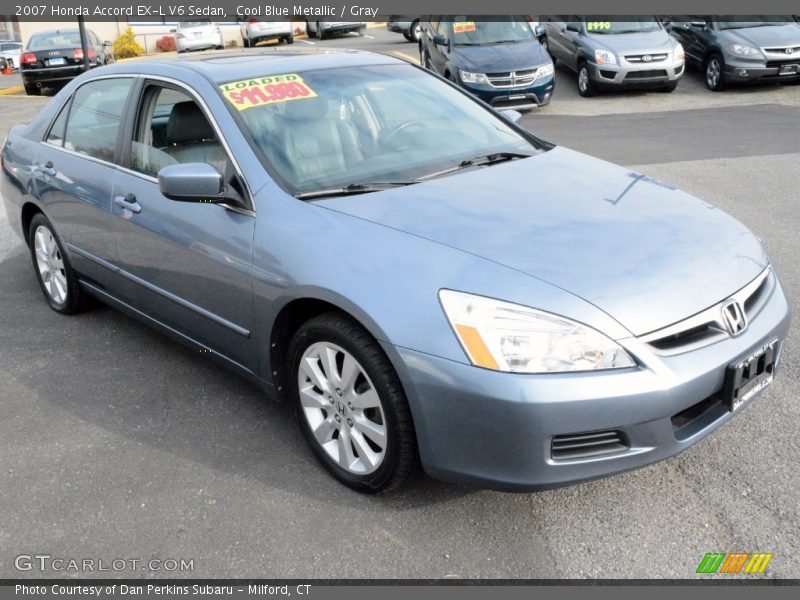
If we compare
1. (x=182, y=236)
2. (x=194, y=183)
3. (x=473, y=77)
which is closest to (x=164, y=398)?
(x=182, y=236)

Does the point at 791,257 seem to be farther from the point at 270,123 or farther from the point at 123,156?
the point at 123,156

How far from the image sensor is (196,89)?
12.5 ft

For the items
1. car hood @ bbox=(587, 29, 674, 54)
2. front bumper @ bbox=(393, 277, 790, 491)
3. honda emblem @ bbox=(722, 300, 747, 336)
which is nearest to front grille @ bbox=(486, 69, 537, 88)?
car hood @ bbox=(587, 29, 674, 54)

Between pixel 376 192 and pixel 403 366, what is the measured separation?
92 centimetres

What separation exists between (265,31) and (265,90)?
1040 inches

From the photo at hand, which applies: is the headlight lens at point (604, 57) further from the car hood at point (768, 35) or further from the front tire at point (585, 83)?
the car hood at point (768, 35)

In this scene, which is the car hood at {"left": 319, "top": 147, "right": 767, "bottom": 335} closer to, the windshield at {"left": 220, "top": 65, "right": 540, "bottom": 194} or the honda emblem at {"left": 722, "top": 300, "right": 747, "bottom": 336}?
the honda emblem at {"left": 722, "top": 300, "right": 747, "bottom": 336}

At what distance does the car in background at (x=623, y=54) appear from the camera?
13.3 meters

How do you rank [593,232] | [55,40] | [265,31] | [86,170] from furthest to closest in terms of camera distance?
[265,31] → [55,40] → [86,170] → [593,232]

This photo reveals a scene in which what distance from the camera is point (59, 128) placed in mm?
4988

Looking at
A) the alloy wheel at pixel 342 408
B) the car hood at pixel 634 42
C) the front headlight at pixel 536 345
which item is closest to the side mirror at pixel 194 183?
the alloy wheel at pixel 342 408

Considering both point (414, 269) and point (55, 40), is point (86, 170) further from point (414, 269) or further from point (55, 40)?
point (55, 40)

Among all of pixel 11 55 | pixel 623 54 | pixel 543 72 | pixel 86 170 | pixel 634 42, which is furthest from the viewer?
pixel 11 55

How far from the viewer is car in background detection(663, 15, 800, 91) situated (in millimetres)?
13367
